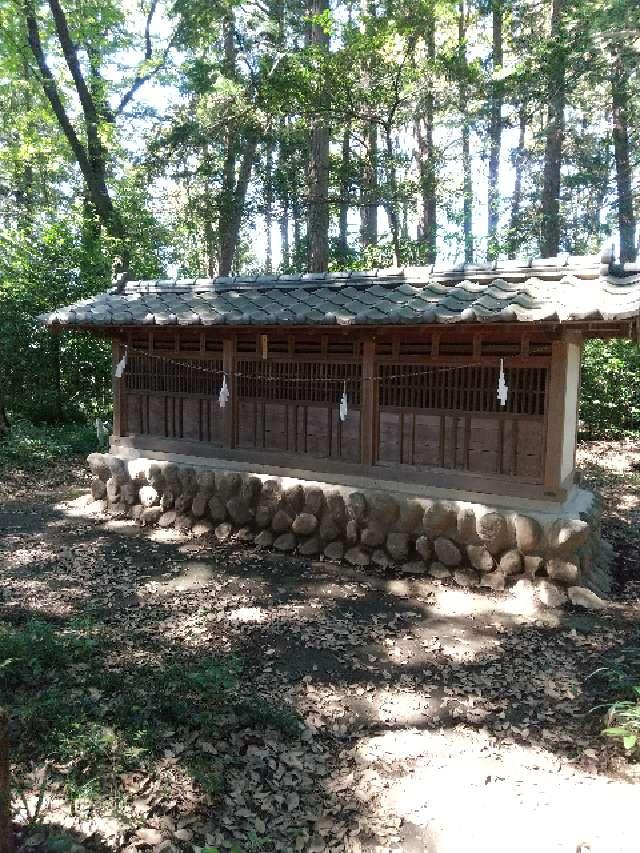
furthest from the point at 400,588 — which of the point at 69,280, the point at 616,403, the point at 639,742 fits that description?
the point at 69,280

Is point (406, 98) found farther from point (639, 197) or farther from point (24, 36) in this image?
point (24, 36)

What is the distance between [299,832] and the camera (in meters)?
3.53

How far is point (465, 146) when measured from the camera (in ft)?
79.9

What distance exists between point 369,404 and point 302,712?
4.32 metres

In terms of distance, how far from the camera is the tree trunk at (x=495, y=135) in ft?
49.4

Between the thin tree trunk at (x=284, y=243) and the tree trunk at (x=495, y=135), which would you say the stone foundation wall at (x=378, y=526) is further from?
the thin tree trunk at (x=284, y=243)

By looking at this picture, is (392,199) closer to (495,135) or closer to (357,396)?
(495,135)

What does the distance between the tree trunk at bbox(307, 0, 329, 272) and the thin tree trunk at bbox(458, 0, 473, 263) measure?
11.0ft

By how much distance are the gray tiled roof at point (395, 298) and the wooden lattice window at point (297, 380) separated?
919 millimetres

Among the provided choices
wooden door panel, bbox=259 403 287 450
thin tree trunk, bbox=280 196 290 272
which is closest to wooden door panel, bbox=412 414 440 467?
wooden door panel, bbox=259 403 287 450

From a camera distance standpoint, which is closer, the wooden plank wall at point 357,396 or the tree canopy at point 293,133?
the wooden plank wall at point 357,396

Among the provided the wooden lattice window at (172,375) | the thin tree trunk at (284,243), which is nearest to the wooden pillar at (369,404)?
the wooden lattice window at (172,375)

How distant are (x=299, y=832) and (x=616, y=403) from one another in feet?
49.2

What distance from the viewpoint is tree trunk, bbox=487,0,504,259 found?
15.1 metres
